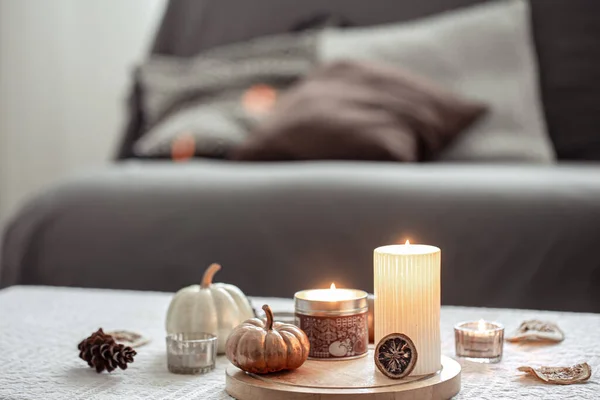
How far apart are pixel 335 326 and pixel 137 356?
0.26 metres

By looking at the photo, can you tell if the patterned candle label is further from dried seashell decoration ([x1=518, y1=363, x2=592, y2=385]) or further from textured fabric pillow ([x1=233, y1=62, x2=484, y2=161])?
textured fabric pillow ([x1=233, y1=62, x2=484, y2=161])

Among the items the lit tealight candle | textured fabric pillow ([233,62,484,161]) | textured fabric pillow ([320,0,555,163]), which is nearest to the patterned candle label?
the lit tealight candle

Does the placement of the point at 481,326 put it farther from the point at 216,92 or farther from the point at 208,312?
the point at 216,92

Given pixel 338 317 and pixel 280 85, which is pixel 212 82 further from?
pixel 338 317

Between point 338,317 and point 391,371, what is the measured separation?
10 centimetres

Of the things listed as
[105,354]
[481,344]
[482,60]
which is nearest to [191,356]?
[105,354]

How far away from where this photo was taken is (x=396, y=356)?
89 cm

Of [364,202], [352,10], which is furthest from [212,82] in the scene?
[364,202]

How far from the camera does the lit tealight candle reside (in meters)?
0.97

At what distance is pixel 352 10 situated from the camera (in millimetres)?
2883

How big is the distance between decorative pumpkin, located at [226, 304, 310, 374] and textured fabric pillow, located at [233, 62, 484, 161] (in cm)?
135

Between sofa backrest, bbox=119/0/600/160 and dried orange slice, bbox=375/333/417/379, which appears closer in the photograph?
dried orange slice, bbox=375/333/417/379

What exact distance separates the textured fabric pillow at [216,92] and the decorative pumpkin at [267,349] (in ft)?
5.26

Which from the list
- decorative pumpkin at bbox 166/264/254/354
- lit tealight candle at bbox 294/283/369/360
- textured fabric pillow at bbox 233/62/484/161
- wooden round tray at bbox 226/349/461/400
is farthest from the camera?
textured fabric pillow at bbox 233/62/484/161
